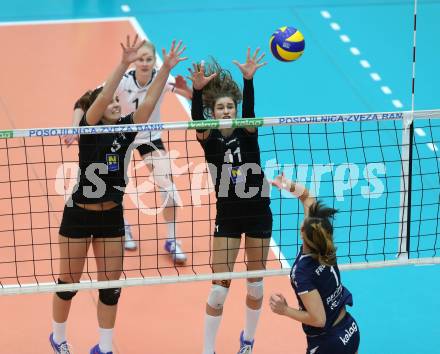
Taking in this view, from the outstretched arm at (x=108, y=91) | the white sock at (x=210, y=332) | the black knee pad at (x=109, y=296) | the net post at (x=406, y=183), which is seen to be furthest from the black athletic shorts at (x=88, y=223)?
the net post at (x=406, y=183)

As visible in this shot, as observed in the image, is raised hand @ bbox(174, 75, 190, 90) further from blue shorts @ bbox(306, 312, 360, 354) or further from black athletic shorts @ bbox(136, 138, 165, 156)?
blue shorts @ bbox(306, 312, 360, 354)

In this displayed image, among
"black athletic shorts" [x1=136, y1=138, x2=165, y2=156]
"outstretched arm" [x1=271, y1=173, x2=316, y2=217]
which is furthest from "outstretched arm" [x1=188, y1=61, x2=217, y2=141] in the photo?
"black athletic shorts" [x1=136, y1=138, x2=165, y2=156]

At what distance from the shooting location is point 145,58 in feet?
29.2

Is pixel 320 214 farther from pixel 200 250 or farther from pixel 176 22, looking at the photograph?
pixel 176 22

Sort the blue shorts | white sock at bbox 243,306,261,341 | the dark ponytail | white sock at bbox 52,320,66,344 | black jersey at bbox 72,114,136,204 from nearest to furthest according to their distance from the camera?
1. the dark ponytail
2. the blue shorts
3. black jersey at bbox 72,114,136,204
4. white sock at bbox 52,320,66,344
5. white sock at bbox 243,306,261,341

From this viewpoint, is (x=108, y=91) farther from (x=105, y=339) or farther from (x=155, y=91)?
(x=105, y=339)

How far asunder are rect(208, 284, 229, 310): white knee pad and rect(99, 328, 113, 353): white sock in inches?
32.5

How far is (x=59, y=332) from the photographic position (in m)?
7.59

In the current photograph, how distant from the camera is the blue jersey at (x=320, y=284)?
626 centimetres

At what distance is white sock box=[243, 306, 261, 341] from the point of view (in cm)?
769

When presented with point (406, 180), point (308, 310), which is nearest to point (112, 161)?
point (308, 310)

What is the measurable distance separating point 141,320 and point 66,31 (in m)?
7.03

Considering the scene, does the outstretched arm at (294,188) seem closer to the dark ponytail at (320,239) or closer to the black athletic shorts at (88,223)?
the dark ponytail at (320,239)

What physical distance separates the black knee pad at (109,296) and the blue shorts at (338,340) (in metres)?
1.67
